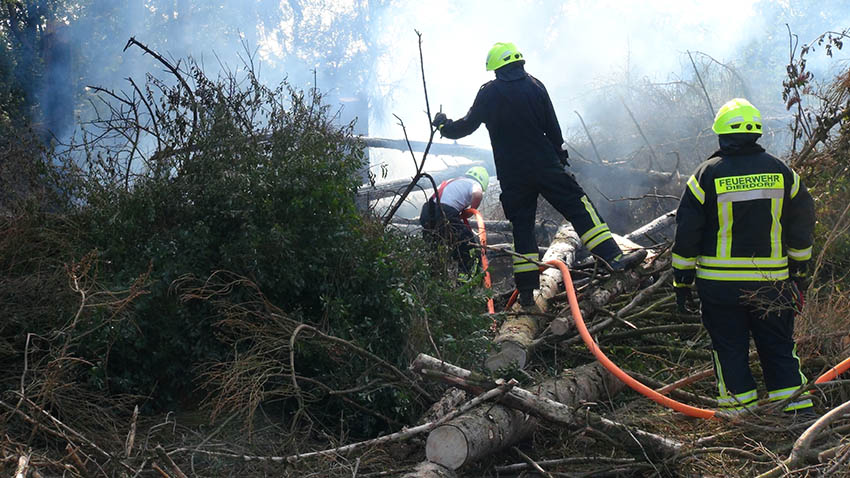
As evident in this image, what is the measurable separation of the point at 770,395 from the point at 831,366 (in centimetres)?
49

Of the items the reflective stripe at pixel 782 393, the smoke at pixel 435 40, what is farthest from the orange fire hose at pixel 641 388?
the smoke at pixel 435 40

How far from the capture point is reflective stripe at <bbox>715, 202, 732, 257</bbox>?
3.96m

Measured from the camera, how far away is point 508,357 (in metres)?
4.93

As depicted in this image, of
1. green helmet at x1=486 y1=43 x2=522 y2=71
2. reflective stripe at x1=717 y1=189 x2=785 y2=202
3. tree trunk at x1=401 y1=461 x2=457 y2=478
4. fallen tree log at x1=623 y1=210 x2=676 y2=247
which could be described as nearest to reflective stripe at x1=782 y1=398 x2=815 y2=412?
reflective stripe at x1=717 y1=189 x2=785 y2=202

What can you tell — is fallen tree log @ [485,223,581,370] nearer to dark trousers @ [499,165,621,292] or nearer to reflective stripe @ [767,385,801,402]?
dark trousers @ [499,165,621,292]

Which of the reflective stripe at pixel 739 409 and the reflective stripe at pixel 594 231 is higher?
the reflective stripe at pixel 594 231

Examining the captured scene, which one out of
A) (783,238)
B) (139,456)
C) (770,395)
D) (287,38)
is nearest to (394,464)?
(139,456)

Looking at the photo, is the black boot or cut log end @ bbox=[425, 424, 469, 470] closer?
cut log end @ bbox=[425, 424, 469, 470]

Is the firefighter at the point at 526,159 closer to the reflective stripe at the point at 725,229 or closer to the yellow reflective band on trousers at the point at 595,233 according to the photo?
the yellow reflective band on trousers at the point at 595,233

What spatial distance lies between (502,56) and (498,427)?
10.2ft

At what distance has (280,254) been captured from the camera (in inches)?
170

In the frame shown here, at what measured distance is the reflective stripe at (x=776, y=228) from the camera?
3918mm

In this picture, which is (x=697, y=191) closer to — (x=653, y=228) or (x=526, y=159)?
(x=526, y=159)

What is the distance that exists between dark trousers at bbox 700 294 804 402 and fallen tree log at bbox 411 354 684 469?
65cm
